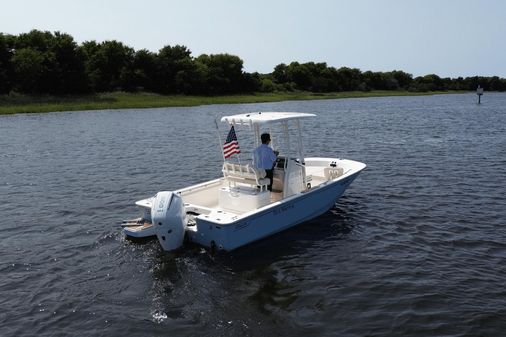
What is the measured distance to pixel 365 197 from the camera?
17.8 m

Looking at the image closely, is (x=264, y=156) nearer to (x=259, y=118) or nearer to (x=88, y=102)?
(x=259, y=118)

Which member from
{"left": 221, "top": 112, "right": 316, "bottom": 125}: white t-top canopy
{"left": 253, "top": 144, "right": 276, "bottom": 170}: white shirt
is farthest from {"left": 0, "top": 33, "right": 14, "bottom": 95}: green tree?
{"left": 253, "top": 144, "right": 276, "bottom": 170}: white shirt

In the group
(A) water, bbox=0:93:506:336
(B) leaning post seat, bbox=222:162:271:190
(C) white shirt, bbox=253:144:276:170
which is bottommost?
(A) water, bbox=0:93:506:336

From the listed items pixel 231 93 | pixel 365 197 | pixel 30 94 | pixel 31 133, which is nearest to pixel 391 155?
pixel 365 197

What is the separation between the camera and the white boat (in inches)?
461

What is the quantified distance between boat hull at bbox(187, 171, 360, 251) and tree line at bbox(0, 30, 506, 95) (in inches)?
2764

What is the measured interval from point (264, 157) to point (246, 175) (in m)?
0.72

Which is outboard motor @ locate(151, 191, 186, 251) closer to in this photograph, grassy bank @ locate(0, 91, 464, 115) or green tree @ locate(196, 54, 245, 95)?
grassy bank @ locate(0, 91, 464, 115)

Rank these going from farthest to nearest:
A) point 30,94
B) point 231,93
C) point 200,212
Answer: point 231,93
point 30,94
point 200,212

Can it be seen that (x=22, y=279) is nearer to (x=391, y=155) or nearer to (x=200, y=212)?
(x=200, y=212)

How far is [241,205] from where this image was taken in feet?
43.4

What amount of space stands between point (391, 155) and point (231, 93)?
7828 cm

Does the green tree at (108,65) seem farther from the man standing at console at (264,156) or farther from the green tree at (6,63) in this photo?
the man standing at console at (264,156)

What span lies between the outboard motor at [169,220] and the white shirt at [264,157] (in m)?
Answer: 2.69
